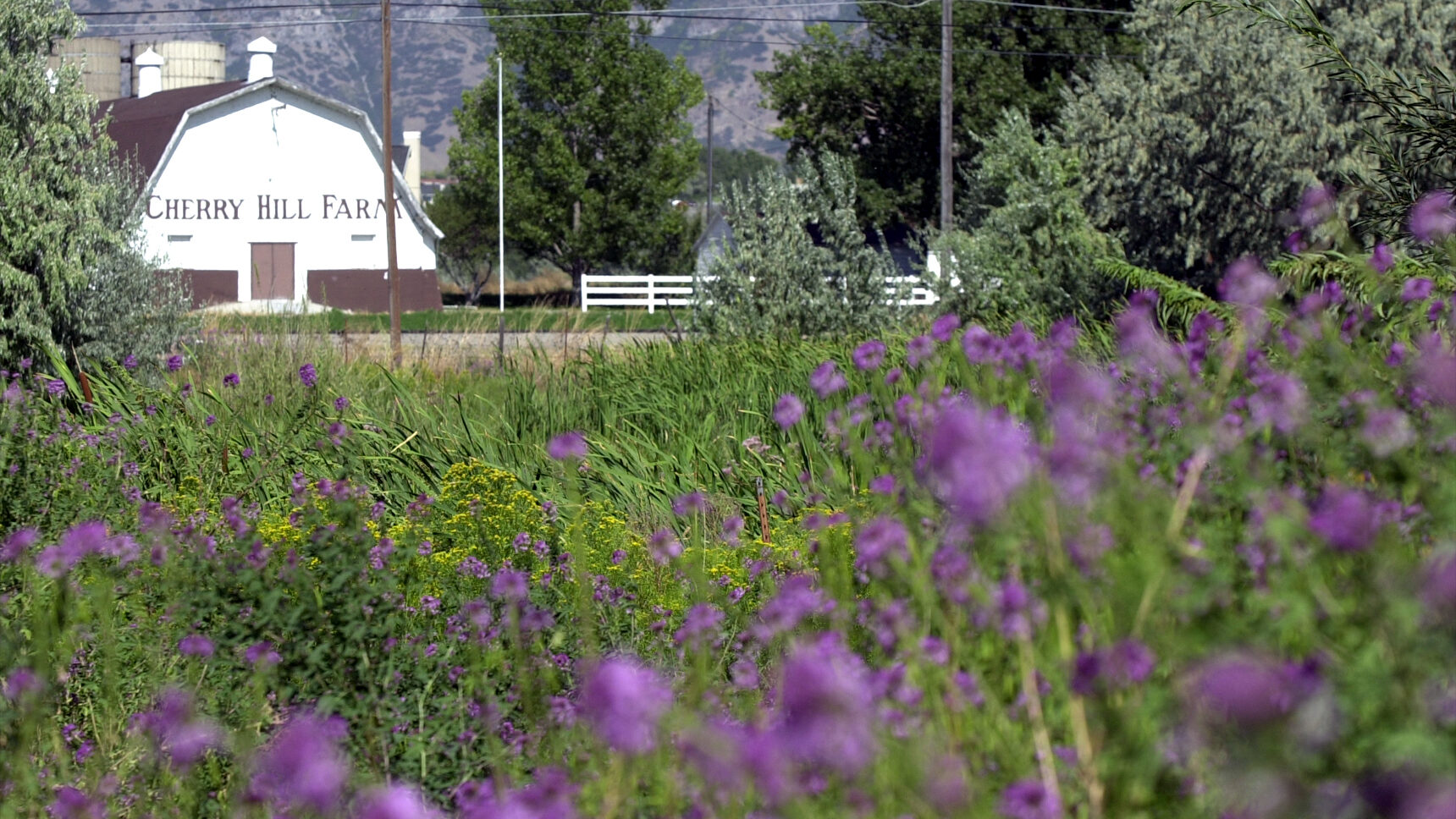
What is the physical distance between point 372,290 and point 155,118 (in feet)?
24.2

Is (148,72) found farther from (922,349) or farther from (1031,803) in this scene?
(1031,803)

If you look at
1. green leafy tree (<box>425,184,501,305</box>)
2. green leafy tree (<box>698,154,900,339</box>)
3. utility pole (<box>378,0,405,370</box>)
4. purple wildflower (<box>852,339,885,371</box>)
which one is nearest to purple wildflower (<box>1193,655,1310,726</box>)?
purple wildflower (<box>852,339,885,371</box>)

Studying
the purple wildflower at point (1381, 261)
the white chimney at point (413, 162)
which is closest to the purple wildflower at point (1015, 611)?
the purple wildflower at point (1381, 261)

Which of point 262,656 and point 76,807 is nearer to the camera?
point 76,807

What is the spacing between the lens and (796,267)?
1425cm

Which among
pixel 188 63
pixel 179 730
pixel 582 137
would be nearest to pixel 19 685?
pixel 179 730

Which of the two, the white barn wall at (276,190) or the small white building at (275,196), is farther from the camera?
the white barn wall at (276,190)

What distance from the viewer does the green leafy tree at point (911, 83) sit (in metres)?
44.2

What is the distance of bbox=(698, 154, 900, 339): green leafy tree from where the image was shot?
1420cm

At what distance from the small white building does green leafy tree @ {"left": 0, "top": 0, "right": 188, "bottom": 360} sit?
1064 inches

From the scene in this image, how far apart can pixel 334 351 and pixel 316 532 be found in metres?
8.04

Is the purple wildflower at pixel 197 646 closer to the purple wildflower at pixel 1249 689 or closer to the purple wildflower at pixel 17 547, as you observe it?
the purple wildflower at pixel 17 547

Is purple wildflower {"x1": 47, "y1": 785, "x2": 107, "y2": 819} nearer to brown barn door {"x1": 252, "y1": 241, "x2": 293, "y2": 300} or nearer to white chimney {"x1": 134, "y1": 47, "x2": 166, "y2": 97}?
brown barn door {"x1": 252, "y1": 241, "x2": 293, "y2": 300}

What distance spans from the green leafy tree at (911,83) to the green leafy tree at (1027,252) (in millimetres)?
26790
